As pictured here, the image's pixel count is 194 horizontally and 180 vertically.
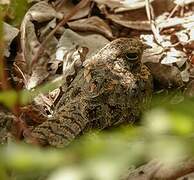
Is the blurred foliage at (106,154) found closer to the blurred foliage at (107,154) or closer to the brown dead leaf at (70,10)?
the blurred foliage at (107,154)

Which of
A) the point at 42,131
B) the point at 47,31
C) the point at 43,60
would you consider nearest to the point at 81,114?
the point at 42,131

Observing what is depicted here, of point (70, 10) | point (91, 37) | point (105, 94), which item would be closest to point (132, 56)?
point (105, 94)

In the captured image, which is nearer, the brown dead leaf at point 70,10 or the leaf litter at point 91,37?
the leaf litter at point 91,37

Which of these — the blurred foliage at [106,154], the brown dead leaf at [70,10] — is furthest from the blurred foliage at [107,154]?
the brown dead leaf at [70,10]

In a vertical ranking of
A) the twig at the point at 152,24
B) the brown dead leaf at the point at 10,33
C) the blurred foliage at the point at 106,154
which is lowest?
the twig at the point at 152,24

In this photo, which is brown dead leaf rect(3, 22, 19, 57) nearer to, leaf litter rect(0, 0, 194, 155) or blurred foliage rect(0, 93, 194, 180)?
leaf litter rect(0, 0, 194, 155)

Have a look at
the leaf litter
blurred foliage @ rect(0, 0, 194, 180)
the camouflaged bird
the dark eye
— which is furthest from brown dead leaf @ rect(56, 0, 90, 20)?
blurred foliage @ rect(0, 0, 194, 180)

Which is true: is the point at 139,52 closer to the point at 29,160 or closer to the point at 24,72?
the point at 24,72

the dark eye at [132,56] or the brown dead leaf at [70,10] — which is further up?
the dark eye at [132,56]
